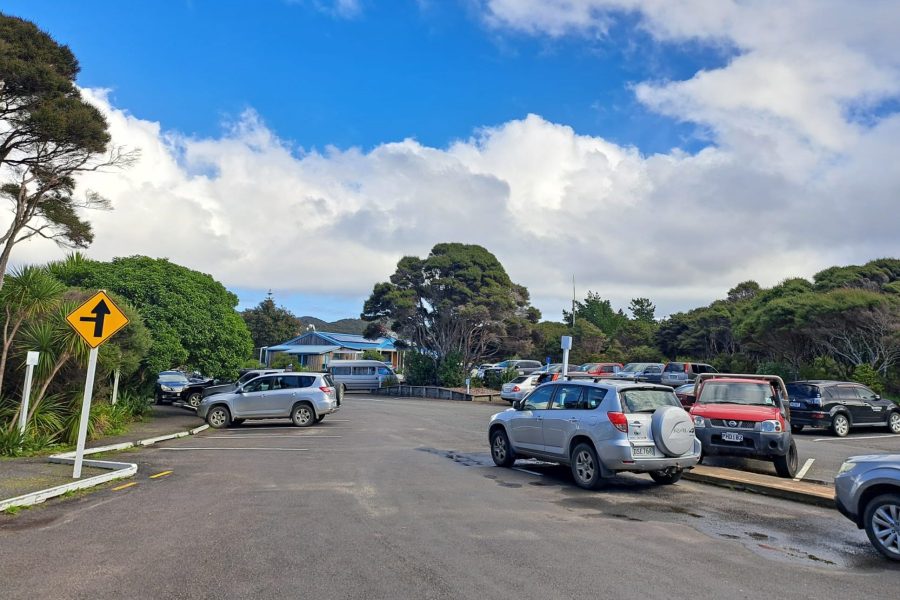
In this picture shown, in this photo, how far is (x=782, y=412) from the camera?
1192cm

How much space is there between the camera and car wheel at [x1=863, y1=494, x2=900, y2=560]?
256 inches

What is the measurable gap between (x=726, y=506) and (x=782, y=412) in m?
3.53

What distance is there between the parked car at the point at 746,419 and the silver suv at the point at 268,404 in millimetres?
11857

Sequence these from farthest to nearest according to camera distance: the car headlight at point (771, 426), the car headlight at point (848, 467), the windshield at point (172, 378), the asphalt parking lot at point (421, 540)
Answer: the windshield at point (172, 378) < the car headlight at point (771, 426) < the car headlight at point (848, 467) < the asphalt parking lot at point (421, 540)

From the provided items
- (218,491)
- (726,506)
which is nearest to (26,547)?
(218,491)

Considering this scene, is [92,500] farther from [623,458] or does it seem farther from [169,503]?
[623,458]

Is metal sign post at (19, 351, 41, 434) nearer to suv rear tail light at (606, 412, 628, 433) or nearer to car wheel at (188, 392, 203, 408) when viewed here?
suv rear tail light at (606, 412, 628, 433)

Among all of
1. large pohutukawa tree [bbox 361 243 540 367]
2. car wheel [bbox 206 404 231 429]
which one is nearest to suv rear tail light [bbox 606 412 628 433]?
car wheel [bbox 206 404 231 429]

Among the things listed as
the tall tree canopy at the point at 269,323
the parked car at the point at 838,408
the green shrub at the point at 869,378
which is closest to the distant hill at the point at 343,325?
the tall tree canopy at the point at 269,323

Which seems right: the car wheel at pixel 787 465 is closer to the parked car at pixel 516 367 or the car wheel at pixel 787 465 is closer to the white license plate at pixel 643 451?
the white license plate at pixel 643 451

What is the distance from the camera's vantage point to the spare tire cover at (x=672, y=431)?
9891mm

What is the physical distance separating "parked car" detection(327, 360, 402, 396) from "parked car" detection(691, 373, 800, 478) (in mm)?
31565

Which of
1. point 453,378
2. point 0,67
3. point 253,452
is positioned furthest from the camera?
point 453,378

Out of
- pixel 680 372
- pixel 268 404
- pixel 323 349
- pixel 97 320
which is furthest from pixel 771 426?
pixel 323 349
